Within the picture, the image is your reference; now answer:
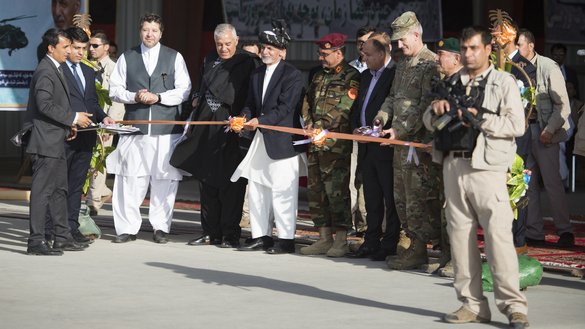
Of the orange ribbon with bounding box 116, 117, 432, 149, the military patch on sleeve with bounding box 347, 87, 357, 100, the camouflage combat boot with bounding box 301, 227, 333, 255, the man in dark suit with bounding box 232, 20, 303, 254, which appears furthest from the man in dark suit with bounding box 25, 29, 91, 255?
the military patch on sleeve with bounding box 347, 87, 357, 100

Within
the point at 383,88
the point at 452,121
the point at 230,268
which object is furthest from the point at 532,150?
the point at 452,121

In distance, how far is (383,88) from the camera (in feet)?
34.1

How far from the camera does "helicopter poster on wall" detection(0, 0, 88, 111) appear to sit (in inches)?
583

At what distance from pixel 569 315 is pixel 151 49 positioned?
5.17 metres

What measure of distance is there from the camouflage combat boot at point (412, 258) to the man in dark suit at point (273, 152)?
4.22 ft

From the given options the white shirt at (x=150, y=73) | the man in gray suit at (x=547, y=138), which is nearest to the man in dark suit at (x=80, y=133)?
the white shirt at (x=150, y=73)

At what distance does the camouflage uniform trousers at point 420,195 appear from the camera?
980cm

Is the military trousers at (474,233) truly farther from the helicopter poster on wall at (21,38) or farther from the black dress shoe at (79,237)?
the helicopter poster on wall at (21,38)

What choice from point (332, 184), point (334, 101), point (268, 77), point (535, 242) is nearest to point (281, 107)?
point (268, 77)

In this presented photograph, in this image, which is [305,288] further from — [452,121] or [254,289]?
[452,121]

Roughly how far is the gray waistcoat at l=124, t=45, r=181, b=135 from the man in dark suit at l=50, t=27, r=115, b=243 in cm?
37

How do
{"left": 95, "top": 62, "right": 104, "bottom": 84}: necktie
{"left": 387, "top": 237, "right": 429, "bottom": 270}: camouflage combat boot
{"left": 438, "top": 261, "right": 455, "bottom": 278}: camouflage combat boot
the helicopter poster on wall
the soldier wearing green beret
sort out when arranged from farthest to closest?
the helicopter poster on wall < {"left": 95, "top": 62, "right": 104, "bottom": 84}: necktie < {"left": 387, "top": 237, "right": 429, "bottom": 270}: camouflage combat boot < {"left": 438, "top": 261, "right": 455, "bottom": 278}: camouflage combat boot < the soldier wearing green beret

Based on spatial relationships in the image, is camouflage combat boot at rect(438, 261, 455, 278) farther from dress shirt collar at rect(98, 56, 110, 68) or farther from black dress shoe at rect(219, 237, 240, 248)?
dress shirt collar at rect(98, 56, 110, 68)

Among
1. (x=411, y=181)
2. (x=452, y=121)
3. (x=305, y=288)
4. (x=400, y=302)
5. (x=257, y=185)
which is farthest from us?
(x=257, y=185)
